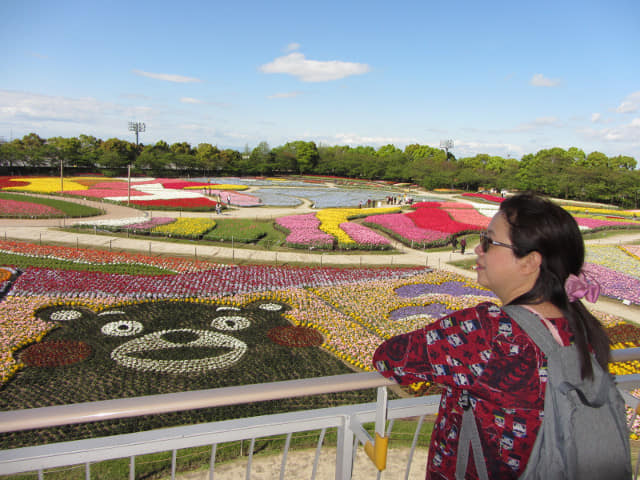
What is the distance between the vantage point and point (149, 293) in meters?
12.9

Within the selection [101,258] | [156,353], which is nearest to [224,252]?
[101,258]

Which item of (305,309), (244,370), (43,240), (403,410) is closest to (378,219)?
(305,309)

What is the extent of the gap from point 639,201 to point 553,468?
2468 inches

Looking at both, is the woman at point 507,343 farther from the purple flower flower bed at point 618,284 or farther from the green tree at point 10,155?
the green tree at point 10,155

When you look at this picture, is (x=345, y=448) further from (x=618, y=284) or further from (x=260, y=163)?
(x=260, y=163)

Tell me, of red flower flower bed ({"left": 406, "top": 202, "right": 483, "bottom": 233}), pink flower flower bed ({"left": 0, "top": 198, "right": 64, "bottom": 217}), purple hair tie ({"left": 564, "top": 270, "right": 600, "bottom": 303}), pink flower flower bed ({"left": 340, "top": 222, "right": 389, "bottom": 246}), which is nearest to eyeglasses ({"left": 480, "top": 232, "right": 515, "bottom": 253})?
purple hair tie ({"left": 564, "top": 270, "right": 600, "bottom": 303})

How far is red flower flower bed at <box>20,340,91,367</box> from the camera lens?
881 cm

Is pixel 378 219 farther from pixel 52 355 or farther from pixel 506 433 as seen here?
pixel 506 433

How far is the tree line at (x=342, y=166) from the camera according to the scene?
54219mm

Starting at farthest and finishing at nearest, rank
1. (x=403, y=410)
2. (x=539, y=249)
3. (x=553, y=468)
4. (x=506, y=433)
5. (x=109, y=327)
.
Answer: (x=109, y=327), (x=403, y=410), (x=539, y=249), (x=506, y=433), (x=553, y=468)

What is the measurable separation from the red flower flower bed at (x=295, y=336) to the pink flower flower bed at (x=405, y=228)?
14.5m

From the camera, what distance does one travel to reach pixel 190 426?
1.82m

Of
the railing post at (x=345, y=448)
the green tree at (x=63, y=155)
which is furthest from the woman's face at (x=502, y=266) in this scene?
the green tree at (x=63, y=155)

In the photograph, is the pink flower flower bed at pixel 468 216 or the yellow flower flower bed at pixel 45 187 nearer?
the pink flower flower bed at pixel 468 216
